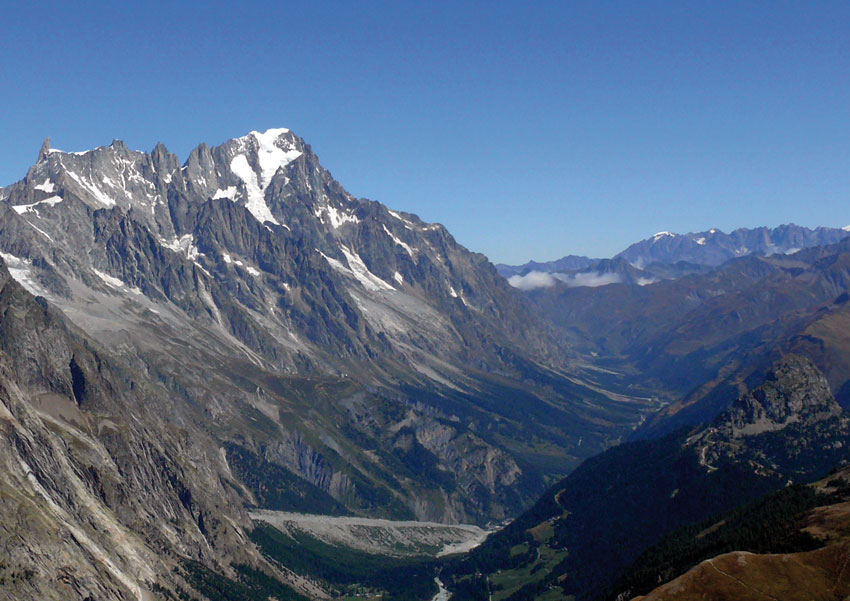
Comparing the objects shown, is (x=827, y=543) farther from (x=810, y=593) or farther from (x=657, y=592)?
(x=657, y=592)

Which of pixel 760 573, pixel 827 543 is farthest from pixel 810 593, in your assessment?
pixel 827 543

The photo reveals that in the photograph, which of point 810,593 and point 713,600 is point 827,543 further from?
point 713,600

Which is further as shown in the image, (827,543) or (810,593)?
(827,543)

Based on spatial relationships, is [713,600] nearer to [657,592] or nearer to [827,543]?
[657,592]

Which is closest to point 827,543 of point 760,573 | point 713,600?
point 760,573

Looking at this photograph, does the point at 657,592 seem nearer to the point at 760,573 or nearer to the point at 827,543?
the point at 760,573

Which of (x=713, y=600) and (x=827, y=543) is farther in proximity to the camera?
(x=827, y=543)
